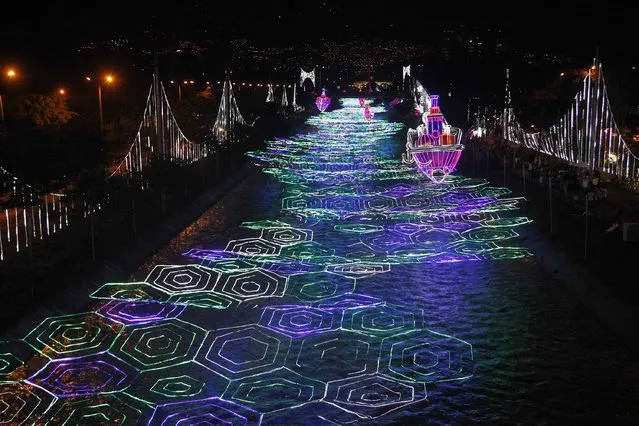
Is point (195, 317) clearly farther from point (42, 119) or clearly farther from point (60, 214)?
point (42, 119)

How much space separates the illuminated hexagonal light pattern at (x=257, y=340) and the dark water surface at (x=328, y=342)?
24 mm

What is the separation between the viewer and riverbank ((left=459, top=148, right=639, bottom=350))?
8.09 metres

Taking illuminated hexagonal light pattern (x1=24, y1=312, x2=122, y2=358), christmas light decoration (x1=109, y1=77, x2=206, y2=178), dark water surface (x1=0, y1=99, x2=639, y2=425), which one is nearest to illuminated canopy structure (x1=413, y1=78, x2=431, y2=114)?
christmas light decoration (x1=109, y1=77, x2=206, y2=178)

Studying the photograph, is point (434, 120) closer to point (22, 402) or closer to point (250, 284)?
point (250, 284)

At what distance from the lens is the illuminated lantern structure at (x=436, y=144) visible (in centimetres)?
1920

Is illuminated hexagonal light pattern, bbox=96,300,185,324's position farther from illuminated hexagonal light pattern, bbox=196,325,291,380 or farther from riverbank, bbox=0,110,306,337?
illuminated hexagonal light pattern, bbox=196,325,291,380

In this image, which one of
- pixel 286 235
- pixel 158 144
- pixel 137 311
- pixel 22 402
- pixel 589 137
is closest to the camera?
pixel 22 402

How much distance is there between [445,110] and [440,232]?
65.6 ft

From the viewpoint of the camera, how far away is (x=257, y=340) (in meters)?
7.74

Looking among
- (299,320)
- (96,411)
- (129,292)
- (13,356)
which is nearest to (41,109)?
(129,292)

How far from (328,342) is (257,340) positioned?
0.81 meters

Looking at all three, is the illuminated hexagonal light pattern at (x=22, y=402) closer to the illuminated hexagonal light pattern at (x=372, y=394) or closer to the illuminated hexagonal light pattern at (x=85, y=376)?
the illuminated hexagonal light pattern at (x=85, y=376)

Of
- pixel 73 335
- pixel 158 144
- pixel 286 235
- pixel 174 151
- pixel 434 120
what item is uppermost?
pixel 434 120

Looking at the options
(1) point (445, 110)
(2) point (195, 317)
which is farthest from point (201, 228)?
(1) point (445, 110)
